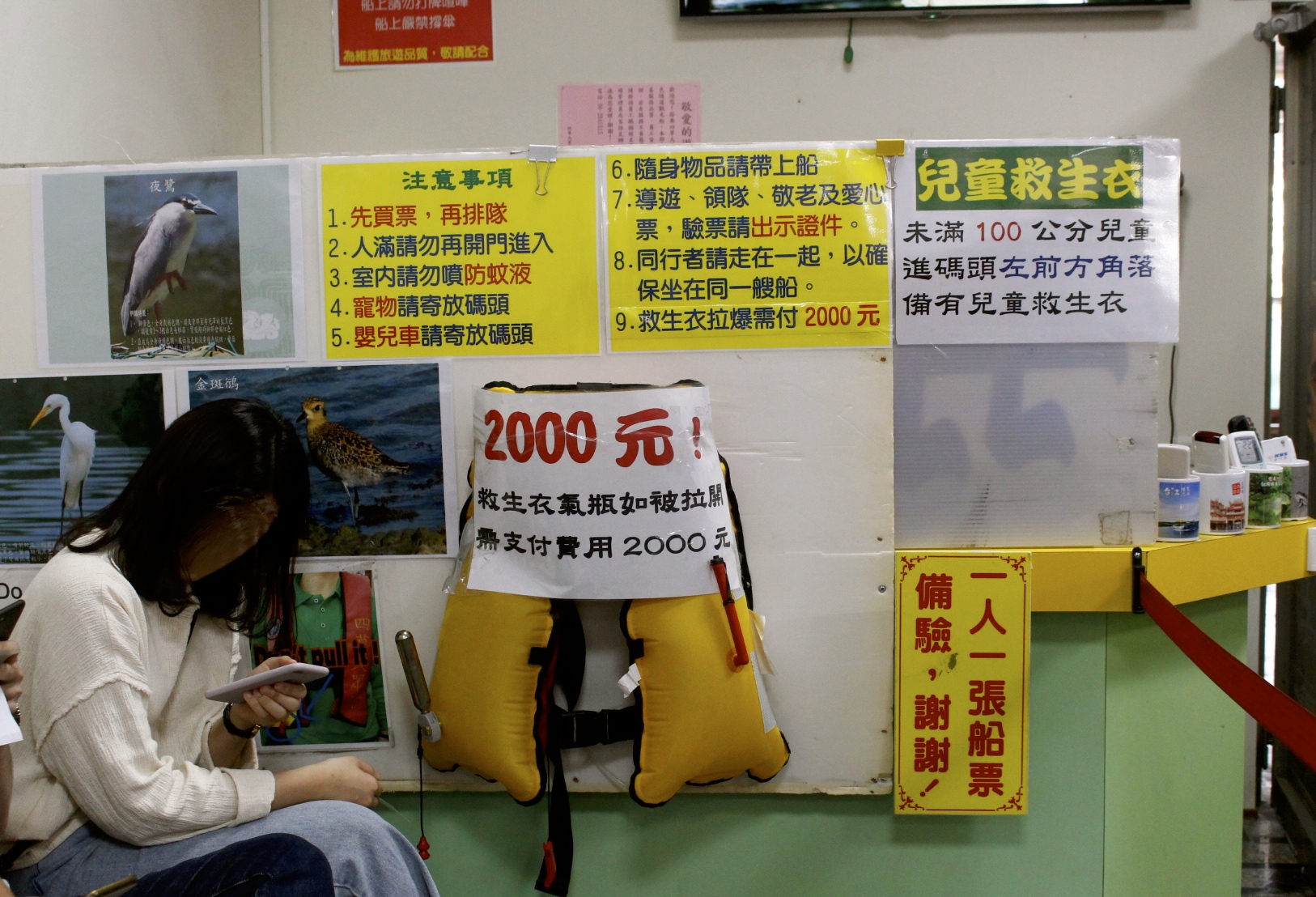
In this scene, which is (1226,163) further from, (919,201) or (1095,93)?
(919,201)

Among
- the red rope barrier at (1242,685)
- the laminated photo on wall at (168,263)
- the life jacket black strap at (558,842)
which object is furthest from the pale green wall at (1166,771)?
the laminated photo on wall at (168,263)

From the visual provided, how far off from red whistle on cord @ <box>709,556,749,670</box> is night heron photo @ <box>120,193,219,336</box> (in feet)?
3.64

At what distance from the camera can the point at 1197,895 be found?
158 centimetres

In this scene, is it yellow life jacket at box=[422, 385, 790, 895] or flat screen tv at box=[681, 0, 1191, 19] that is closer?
yellow life jacket at box=[422, 385, 790, 895]

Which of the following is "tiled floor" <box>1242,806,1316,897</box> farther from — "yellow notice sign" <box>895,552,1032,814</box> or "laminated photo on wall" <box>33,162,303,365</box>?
"laminated photo on wall" <box>33,162,303,365</box>

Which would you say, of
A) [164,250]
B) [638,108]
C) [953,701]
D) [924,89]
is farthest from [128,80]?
[953,701]

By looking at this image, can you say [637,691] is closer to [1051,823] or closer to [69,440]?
[1051,823]

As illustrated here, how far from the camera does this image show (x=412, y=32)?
2434 millimetres

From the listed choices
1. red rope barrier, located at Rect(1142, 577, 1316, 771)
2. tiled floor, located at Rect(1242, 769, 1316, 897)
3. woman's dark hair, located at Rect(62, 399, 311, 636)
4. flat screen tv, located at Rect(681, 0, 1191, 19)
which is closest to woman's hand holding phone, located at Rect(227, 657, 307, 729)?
woman's dark hair, located at Rect(62, 399, 311, 636)

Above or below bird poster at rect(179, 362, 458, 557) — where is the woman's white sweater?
below

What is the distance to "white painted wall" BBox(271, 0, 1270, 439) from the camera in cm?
233

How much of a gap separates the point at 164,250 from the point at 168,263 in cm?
2

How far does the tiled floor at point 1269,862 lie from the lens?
81.4 inches

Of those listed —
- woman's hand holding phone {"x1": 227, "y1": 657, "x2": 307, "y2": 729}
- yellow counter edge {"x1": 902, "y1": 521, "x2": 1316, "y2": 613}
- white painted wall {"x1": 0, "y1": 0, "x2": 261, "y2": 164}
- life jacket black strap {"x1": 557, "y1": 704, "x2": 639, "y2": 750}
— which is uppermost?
white painted wall {"x1": 0, "y1": 0, "x2": 261, "y2": 164}
